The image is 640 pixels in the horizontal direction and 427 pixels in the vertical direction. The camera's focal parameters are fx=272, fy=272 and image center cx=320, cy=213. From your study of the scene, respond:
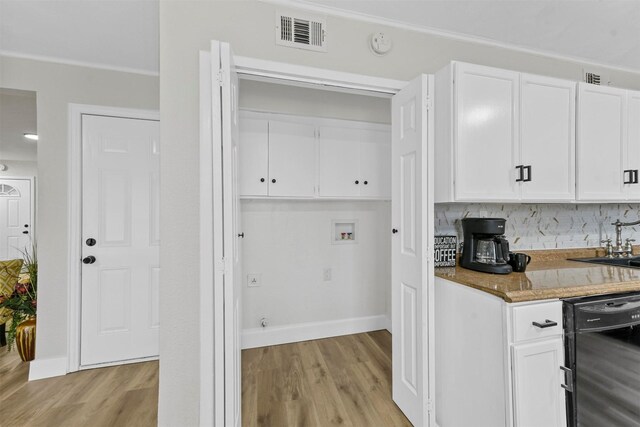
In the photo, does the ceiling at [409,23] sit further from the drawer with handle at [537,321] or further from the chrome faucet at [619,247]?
the drawer with handle at [537,321]

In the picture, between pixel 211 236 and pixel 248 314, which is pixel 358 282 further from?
pixel 211 236

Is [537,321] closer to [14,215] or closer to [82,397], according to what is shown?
[82,397]

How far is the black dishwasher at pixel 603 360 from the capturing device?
4.06 ft

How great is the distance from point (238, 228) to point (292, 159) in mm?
1197

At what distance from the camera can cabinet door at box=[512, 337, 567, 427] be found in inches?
46.1

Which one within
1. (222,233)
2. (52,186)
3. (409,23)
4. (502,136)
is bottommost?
(222,233)

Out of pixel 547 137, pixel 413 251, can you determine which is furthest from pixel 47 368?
pixel 547 137

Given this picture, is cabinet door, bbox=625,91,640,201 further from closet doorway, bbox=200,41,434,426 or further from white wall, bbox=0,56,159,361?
white wall, bbox=0,56,159,361

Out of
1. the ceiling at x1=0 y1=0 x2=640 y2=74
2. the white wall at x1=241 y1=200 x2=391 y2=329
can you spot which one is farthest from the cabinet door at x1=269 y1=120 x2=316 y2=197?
the ceiling at x1=0 y1=0 x2=640 y2=74

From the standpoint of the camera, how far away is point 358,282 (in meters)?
2.94

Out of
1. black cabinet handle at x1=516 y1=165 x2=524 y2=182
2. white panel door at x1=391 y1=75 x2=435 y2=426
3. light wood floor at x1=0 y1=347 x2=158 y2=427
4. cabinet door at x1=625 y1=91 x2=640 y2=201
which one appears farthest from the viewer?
cabinet door at x1=625 y1=91 x2=640 y2=201

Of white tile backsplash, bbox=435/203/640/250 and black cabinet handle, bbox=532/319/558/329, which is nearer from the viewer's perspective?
black cabinet handle, bbox=532/319/558/329

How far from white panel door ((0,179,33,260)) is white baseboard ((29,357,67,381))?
15.4ft

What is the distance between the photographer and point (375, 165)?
2775mm
